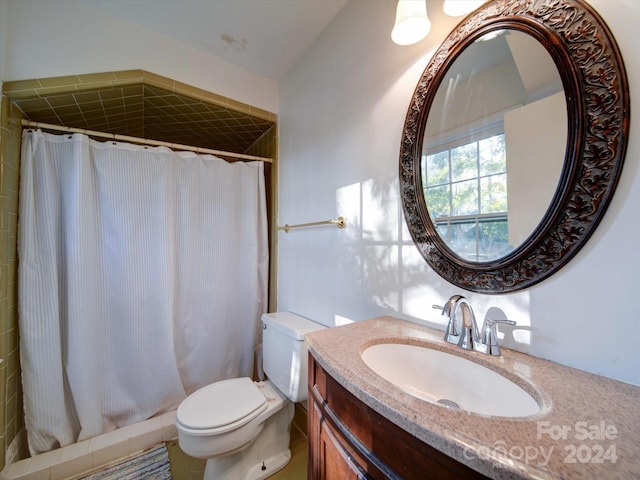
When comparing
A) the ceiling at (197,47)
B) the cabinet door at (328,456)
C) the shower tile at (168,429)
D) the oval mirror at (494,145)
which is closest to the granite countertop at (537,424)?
the cabinet door at (328,456)

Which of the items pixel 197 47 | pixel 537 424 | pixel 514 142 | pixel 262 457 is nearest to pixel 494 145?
pixel 514 142

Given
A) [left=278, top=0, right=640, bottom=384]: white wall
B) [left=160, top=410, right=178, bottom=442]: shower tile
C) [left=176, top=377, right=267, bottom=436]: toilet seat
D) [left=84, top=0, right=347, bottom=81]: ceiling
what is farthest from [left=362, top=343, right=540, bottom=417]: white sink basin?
[left=84, top=0, right=347, bottom=81]: ceiling

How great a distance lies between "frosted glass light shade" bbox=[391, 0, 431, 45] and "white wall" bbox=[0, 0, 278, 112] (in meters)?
1.38

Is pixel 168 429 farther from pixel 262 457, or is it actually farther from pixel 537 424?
pixel 537 424

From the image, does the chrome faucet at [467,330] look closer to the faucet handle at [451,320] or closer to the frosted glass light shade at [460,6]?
the faucet handle at [451,320]

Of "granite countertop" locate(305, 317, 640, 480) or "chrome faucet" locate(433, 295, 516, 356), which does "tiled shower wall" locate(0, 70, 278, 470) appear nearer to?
"granite countertop" locate(305, 317, 640, 480)

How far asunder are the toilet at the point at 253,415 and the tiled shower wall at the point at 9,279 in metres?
0.89

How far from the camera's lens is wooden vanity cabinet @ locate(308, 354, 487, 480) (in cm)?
46

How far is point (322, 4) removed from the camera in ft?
4.71

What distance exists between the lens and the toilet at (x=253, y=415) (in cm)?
118

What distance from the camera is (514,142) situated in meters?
0.77

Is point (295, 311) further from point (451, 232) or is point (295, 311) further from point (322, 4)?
point (322, 4)

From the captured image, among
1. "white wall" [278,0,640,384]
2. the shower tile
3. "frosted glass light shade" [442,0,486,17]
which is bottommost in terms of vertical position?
the shower tile

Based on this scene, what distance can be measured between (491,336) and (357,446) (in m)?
0.47
